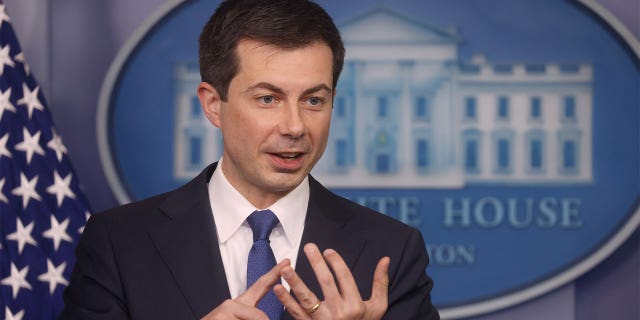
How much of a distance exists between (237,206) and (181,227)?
12 cm

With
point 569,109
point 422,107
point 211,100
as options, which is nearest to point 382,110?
point 422,107

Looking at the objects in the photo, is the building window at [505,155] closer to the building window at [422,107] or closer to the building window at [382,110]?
the building window at [422,107]

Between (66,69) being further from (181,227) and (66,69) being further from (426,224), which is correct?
(181,227)

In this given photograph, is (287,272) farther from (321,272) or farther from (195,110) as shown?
(195,110)

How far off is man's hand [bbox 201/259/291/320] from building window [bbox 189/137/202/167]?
5.39ft

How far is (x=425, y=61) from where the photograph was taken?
3.10 meters

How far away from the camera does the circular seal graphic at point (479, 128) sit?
3.07 metres

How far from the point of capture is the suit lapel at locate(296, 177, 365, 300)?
1730 mm

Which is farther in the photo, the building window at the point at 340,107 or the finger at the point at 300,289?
the building window at the point at 340,107

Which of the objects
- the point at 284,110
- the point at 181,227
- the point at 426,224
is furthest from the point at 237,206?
the point at 426,224

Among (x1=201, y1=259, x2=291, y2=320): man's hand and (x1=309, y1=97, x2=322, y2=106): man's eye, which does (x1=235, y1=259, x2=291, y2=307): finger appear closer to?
(x1=201, y1=259, x2=291, y2=320): man's hand

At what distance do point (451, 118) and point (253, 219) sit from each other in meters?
1.47

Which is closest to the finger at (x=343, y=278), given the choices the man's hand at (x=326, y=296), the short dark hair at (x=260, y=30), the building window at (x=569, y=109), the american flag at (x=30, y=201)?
the man's hand at (x=326, y=296)

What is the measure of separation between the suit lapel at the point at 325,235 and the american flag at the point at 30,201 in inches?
47.7
